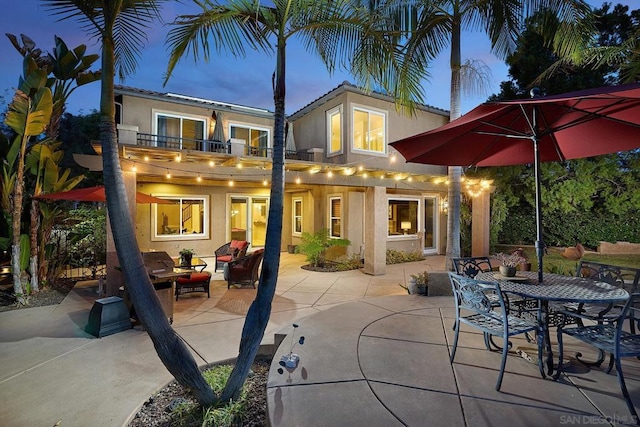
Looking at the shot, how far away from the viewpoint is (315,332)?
4.00 meters

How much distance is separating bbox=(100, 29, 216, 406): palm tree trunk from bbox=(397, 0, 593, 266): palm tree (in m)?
5.37

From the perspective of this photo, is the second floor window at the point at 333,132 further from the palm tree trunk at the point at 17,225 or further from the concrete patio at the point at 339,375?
the palm tree trunk at the point at 17,225

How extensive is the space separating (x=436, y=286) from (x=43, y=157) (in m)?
8.86

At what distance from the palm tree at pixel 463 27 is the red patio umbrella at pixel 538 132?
74.8 inches

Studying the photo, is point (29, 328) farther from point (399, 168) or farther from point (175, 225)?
point (399, 168)

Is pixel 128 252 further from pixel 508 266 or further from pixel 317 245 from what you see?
pixel 317 245

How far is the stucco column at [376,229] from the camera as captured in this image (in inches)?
352

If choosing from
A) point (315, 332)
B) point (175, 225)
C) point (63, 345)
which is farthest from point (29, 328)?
point (175, 225)

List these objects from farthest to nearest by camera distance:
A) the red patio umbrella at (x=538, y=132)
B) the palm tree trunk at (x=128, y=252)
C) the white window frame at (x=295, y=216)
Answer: the white window frame at (x=295, y=216) → the red patio umbrella at (x=538, y=132) → the palm tree trunk at (x=128, y=252)

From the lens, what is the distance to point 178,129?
10734 millimetres

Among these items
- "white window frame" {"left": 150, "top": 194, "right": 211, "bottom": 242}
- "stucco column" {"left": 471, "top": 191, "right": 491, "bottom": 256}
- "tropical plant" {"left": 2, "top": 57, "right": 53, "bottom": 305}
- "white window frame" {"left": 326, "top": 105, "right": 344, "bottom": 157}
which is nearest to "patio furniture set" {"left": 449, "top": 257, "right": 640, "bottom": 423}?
"stucco column" {"left": 471, "top": 191, "right": 491, "bottom": 256}

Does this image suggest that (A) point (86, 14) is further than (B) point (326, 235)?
No

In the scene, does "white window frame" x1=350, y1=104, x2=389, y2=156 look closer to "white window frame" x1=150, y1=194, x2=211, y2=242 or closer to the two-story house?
the two-story house

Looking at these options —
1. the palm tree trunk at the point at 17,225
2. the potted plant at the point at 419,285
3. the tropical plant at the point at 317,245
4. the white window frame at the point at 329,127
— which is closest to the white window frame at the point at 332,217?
the tropical plant at the point at 317,245
